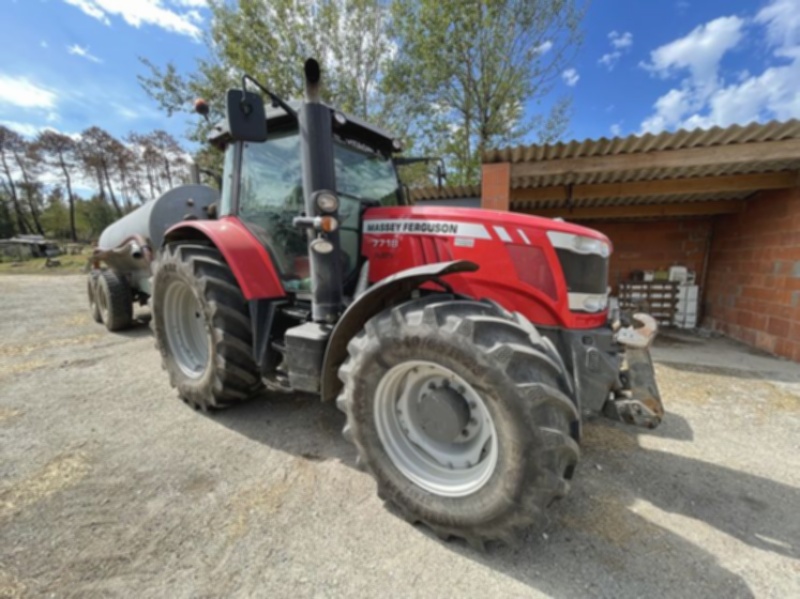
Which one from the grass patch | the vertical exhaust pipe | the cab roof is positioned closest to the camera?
the vertical exhaust pipe

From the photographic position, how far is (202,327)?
3264 millimetres

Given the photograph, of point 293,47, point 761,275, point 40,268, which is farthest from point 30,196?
point 761,275

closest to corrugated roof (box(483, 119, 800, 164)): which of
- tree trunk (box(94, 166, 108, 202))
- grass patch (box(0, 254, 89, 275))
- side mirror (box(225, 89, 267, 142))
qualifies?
side mirror (box(225, 89, 267, 142))

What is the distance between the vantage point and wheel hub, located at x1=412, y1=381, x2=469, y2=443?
1.74 m

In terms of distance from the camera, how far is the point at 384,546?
168 centimetres

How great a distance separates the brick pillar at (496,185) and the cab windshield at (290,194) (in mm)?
2503

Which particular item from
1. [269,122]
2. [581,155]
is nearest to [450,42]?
[581,155]

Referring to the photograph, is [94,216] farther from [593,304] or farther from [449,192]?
[593,304]

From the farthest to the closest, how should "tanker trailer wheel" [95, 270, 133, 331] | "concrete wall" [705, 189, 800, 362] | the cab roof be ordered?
"tanker trailer wheel" [95, 270, 133, 331] → "concrete wall" [705, 189, 800, 362] → the cab roof

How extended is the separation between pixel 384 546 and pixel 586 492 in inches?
47.6

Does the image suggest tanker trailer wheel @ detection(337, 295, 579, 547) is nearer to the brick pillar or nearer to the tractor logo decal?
the tractor logo decal

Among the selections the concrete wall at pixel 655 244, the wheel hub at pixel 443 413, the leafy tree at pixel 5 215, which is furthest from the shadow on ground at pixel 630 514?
the leafy tree at pixel 5 215

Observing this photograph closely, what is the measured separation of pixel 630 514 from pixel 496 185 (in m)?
4.11

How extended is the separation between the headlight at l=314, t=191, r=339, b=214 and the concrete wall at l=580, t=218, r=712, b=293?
7.63 metres
